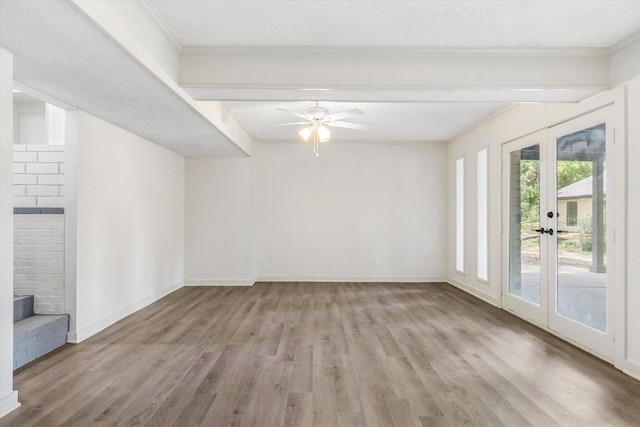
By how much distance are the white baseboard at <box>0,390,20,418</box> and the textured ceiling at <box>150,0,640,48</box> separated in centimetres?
264

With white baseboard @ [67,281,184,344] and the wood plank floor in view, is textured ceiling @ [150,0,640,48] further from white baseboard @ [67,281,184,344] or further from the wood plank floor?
white baseboard @ [67,281,184,344]

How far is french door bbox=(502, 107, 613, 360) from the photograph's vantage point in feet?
10.5

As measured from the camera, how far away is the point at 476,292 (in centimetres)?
551

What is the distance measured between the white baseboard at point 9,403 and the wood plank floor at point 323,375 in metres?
0.05

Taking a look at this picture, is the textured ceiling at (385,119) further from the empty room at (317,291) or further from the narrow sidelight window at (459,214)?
the narrow sidelight window at (459,214)

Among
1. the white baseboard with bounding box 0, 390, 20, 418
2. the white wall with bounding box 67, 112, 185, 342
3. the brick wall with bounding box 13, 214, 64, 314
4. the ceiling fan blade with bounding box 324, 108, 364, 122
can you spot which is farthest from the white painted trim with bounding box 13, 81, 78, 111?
the ceiling fan blade with bounding box 324, 108, 364, 122

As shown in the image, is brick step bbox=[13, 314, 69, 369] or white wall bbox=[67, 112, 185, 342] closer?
brick step bbox=[13, 314, 69, 369]

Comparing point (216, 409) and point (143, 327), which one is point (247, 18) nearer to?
point (216, 409)

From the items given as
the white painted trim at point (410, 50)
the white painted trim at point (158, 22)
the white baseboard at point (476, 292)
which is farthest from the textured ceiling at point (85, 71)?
the white baseboard at point (476, 292)

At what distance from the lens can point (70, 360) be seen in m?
3.06

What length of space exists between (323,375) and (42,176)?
3.25 meters

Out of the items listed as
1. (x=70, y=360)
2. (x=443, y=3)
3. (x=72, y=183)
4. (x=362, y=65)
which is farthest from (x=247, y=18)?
(x=70, y=360)

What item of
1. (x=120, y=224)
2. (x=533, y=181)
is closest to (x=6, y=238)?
(x=120, y=224)

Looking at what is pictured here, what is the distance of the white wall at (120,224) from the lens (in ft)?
12.0
